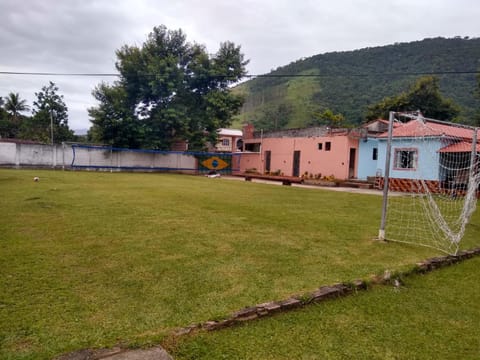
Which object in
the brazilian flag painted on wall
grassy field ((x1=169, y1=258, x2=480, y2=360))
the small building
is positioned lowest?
grassy field ((x1=169, y1=258, x2=480, y2=360))

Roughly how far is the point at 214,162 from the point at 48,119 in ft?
57.1

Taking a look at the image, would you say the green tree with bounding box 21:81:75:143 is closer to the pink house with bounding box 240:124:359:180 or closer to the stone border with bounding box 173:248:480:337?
the pink house with bounding box 240:124:359:180

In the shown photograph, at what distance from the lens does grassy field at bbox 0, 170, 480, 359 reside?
2.42 metres

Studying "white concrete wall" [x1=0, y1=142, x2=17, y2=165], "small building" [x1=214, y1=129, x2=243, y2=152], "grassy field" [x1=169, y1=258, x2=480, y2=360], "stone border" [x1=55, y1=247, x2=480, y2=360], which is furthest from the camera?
"small building" [x1=214, y1=129, x2=243, y2=152]

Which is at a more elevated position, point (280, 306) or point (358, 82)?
point (358, 82)

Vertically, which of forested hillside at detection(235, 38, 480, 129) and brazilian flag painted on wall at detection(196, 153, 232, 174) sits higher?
forested hillside at detection(235, 38, 480, 129)

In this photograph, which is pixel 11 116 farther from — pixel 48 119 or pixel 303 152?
pixel 303 152

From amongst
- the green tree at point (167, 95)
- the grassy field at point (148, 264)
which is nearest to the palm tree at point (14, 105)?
the green tree at point (167, 95)

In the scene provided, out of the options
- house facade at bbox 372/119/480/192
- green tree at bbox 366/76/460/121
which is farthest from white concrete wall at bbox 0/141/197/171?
green tree at bbox 366/76/460/121

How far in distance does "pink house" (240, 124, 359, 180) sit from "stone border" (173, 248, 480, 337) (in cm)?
1580

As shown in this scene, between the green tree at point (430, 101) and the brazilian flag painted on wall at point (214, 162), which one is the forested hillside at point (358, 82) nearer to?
the green tree at point (430, 101)

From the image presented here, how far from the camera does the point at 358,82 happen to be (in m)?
40.3

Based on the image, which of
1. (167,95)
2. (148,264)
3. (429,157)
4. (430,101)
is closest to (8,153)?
(167,95)

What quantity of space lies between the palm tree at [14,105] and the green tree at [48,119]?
5425 mm
